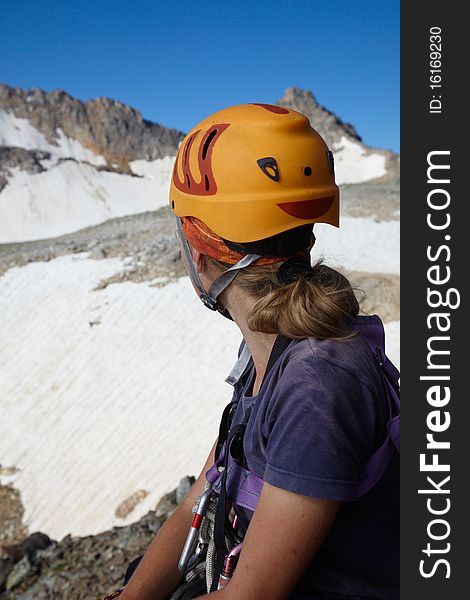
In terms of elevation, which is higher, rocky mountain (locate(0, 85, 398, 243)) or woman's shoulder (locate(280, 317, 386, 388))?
rocky mountain (locate(0, 85, 398, 243))

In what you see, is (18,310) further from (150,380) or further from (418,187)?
(418,187)

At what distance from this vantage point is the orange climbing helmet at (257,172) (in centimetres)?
209

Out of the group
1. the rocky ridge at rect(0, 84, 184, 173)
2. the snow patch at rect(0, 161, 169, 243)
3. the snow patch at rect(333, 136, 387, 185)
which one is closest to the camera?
the snow patch at rect(333, 136, 387, 185)

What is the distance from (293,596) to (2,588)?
151 inches

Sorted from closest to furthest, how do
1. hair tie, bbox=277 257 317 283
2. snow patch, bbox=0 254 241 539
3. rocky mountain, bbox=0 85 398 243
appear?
hair tie, bbox=277 257 317 283
snow patch, bbox=0 254 241 539
rocky mountain, bbox=0 85 398 243

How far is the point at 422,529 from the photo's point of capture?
1.75m

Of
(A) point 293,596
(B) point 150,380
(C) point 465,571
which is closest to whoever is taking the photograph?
(C) point 465,571

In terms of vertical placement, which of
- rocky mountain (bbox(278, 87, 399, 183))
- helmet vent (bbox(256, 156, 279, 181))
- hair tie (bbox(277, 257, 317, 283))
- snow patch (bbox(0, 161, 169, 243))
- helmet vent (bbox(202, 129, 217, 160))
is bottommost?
hair tie (bbox(277, 257, 317, 283))

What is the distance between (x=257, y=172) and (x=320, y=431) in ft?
2.92

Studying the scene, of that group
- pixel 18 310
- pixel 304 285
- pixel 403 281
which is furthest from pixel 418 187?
pixel 18 310

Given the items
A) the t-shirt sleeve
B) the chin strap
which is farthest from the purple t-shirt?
the chin strap

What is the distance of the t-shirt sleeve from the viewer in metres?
1.65

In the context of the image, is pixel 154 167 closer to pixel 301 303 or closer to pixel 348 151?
pixel 348 151

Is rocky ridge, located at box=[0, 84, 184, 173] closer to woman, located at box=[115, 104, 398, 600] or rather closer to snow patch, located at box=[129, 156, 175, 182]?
snow patch, located at box=[129, 156, 175, 182]
